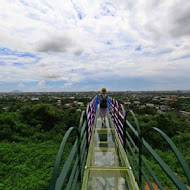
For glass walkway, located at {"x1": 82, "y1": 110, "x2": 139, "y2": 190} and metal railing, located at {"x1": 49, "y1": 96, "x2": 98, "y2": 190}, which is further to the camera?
glass walkway, located at {"x1": 82, "y1": 110, "x2": 139, "y2": 190}

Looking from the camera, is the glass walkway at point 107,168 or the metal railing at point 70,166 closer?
the metal railing at point 70,166

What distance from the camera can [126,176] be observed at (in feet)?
7.91

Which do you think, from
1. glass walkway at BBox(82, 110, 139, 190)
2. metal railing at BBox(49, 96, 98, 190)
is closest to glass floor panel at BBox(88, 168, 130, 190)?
glass walkway at BBox(82, 110, 139, 190)

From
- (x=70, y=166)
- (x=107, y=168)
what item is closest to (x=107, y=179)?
(x=107, y=168)

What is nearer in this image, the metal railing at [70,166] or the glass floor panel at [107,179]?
the metal railing at [70,166]

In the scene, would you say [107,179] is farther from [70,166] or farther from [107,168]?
[70,166]

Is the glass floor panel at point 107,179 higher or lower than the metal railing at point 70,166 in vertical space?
lower

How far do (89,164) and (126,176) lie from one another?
0.73 m

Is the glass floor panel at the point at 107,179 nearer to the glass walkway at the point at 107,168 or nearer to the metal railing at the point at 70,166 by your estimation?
the glass walkway at the point at 107,168

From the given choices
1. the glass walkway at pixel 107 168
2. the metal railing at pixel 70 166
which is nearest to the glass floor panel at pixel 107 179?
the glass walkway at pixel 107 168

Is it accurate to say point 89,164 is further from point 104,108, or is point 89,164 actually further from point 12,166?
point 12,166

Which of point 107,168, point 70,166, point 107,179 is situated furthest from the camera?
point 107,168

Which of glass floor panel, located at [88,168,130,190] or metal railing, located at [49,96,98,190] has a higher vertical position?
metal railing, located at [49,96,98,190]

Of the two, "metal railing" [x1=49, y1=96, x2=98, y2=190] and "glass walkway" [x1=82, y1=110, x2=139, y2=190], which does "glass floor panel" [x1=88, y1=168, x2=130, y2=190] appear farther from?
"metal railing" [x1=49, y1=96, x2=98, y2=190]
